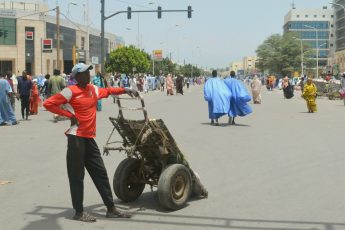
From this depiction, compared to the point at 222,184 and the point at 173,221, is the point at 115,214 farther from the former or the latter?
the point at 222,184

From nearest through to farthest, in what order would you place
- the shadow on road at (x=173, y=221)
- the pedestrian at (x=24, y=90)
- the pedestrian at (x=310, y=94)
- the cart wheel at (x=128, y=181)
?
the shadow on road at (x=173, y=221) → the cart wheel at (x=128, y=181) → the pedestrian at (x=24, y=90) → the pedestrian at (x=310, y=94)

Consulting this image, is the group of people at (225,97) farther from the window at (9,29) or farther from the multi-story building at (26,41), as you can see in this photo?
the window at (9,29)

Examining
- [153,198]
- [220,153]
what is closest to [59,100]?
[153,198]

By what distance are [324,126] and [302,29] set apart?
163m

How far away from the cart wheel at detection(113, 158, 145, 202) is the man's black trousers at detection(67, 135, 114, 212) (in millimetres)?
548

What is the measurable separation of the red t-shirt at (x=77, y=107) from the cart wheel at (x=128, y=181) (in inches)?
32.3

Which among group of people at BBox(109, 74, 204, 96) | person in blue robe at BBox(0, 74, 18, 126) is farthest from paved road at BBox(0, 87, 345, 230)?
group of people at BBox(109, 74, 204, 96)

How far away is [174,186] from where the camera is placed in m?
6.69

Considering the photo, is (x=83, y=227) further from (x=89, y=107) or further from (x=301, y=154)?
(x=301, y=154)

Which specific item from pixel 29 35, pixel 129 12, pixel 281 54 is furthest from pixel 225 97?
pixel 281 54

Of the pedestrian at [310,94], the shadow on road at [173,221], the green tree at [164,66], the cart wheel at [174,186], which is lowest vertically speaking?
the shadow on road at [173,221]

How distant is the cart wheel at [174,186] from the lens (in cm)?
649

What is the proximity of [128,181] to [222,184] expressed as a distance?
1.67m

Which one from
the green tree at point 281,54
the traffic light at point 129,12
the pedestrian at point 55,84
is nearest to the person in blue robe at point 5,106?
the pedestrian at point 55,84
